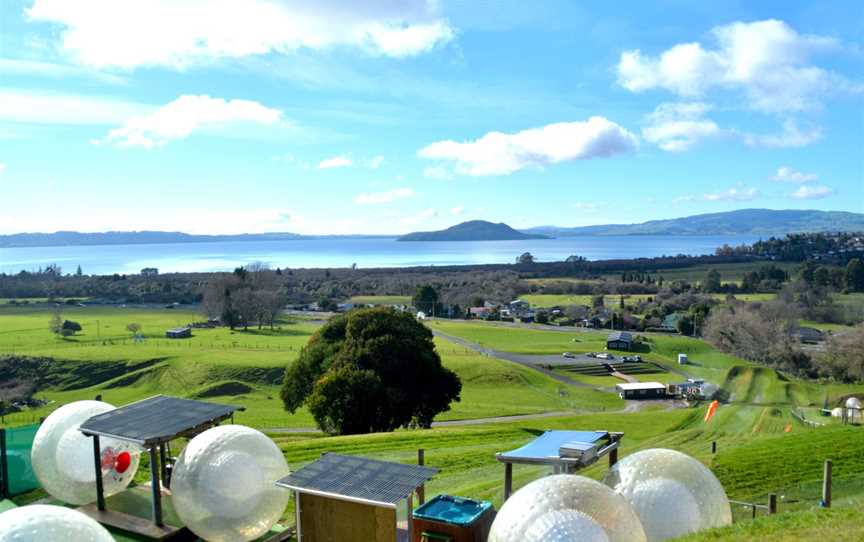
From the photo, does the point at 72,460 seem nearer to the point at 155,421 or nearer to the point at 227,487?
the point at 155,421

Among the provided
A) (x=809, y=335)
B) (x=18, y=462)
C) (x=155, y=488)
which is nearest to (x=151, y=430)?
(x=155, y=488)

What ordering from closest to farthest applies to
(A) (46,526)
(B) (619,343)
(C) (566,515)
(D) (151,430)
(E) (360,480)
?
(A) (46,526) → (C) (566,515) → (E) (360,480) → (D) (151,430) → (B) (619,343)

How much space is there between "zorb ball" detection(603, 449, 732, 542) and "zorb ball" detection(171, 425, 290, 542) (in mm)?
5819

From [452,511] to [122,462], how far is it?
7.86 meters

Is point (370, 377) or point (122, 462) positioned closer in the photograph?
point (122, 462)

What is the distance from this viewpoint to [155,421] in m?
12.0

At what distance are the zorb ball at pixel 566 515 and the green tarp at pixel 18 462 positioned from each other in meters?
11.9

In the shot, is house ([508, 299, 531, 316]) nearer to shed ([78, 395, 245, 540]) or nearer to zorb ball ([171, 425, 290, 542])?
shed ([78, 395, 245, 540])

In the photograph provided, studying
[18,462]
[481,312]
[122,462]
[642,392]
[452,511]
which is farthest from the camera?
[481,312]

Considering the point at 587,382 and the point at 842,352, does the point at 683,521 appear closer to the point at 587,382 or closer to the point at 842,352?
the point at 587,382

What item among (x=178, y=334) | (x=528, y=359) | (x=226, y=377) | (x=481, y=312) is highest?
(x=178, y=334)

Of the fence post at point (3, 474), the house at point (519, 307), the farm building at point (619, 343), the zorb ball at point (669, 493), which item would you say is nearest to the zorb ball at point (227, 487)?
the zorb ball at point (669, 493)

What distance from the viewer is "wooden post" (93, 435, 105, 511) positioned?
1202 cm

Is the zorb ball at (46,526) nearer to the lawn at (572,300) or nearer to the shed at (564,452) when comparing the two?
the shed at (564,452)
